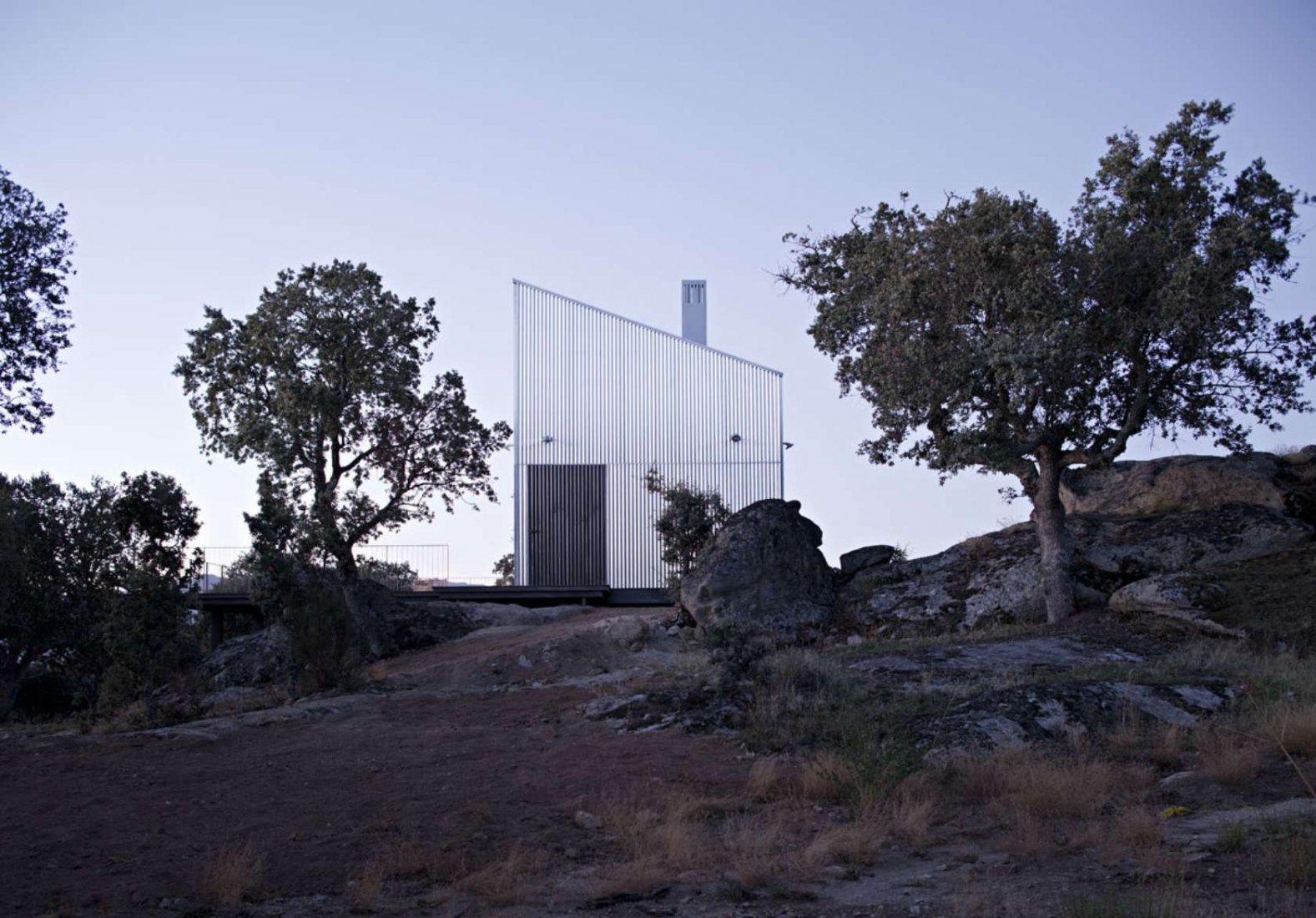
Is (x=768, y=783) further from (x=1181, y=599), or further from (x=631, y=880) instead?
(x=1181, y=599)

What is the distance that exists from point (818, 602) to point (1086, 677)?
911 centimetres

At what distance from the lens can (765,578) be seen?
21734mm

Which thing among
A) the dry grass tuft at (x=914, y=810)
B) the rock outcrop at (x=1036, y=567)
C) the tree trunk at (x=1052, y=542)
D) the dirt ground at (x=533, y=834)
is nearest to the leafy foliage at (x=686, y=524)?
the rock outcrop at (x=1036, y=567)

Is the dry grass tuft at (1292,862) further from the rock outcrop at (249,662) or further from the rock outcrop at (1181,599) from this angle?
the rock outcrop at (249,662)

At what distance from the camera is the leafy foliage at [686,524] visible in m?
26.8

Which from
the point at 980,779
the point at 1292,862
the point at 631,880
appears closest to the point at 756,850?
the point at 631,880

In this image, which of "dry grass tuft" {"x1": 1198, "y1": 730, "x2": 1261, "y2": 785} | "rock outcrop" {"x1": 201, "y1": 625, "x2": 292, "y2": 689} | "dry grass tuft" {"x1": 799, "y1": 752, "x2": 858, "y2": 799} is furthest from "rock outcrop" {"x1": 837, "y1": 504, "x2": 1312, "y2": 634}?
"rock outcrop" {"x1": 201, "y1": 625, "x2": 292, "y2": 689}

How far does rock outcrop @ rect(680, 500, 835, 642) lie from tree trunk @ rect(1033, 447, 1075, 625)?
4.26 metres

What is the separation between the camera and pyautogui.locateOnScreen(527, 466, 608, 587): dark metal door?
31.2 m

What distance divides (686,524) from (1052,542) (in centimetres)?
966

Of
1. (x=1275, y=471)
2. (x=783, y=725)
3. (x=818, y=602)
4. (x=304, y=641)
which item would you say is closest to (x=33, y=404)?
(x=304, y=641)

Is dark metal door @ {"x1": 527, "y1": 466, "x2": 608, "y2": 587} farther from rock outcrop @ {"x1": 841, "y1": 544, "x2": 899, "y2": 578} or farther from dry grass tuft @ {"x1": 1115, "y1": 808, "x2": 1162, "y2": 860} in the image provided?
dry grass tuft @ {"x1": 1115, "y1": 808, "x2": 1162, "y2": 860}

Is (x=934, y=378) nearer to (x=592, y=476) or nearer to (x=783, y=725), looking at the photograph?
(x=783, y=725)

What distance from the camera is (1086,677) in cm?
1302
